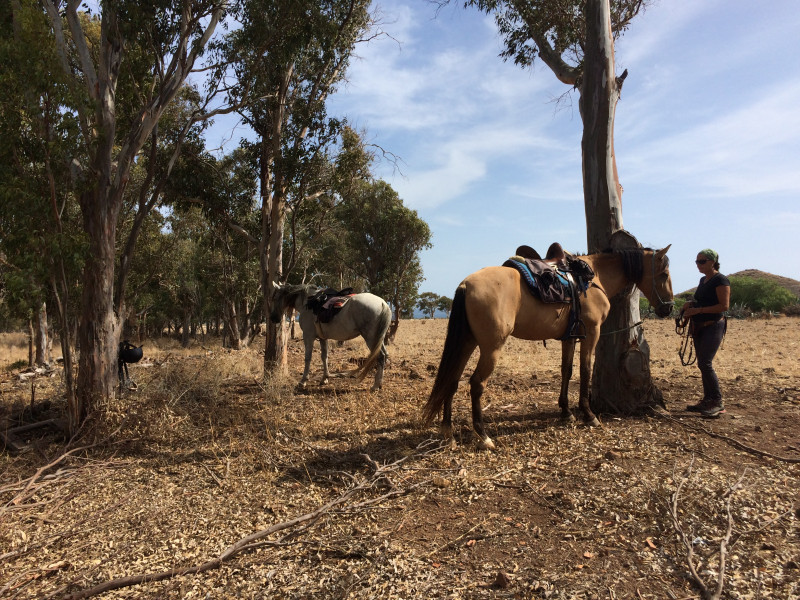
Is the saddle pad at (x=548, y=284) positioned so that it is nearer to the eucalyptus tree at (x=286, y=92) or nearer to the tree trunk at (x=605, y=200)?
the tree trunk at (x=605, y=200)

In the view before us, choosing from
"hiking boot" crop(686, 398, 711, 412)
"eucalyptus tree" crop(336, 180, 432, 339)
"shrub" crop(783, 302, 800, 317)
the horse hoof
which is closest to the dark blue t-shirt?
"hiking boot" crop(686, 398, 711, 412)

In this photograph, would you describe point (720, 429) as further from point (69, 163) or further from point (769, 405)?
point (69, 163)

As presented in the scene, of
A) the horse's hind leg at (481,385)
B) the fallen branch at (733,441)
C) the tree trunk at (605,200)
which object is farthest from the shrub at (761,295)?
the horse's hind leg at (481,385)

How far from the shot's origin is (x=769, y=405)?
6.26m

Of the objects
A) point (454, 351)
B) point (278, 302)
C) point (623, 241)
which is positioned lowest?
point (454, 351)

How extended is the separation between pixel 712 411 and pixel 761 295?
126 feet

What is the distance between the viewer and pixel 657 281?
19.9ft

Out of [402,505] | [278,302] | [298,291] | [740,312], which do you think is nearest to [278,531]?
[402,505]

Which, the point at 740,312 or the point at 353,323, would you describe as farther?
the point at 740,312

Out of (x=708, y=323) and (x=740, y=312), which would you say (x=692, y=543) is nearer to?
(x=708, y=323)

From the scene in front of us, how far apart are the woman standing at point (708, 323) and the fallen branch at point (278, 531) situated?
393 cm

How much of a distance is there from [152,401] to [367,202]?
16548 mm

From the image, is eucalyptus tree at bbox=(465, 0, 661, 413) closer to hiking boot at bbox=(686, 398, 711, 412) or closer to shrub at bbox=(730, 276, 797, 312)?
hiking boot at bbox=(686, 398, 711, 412)

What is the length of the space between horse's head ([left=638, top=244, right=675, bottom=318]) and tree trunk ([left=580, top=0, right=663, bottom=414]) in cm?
25
